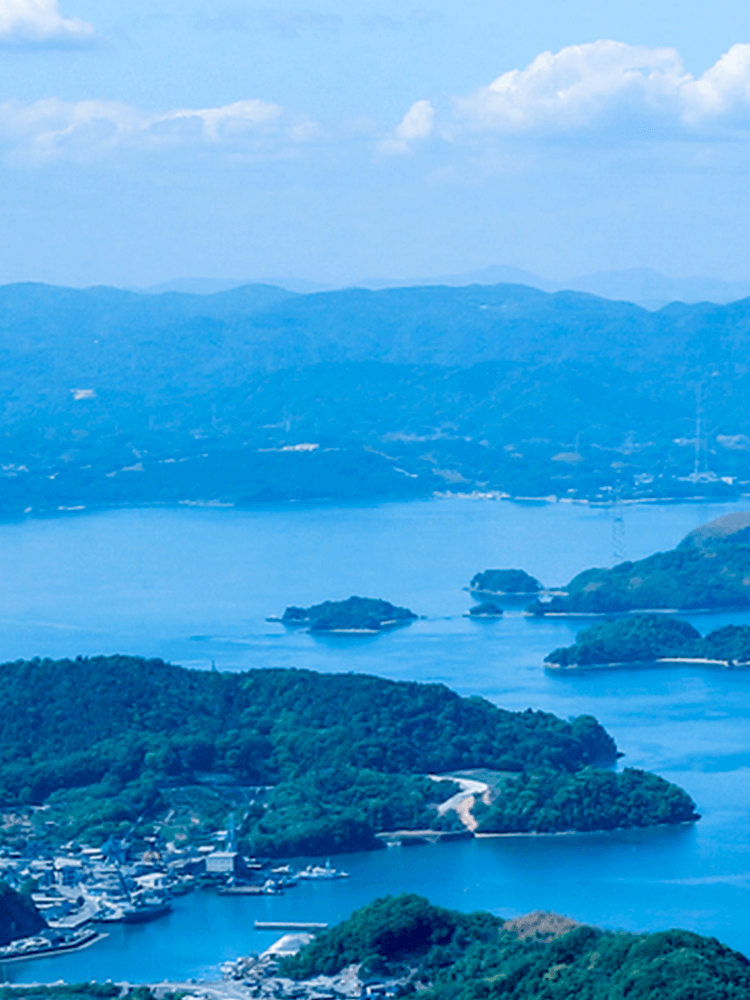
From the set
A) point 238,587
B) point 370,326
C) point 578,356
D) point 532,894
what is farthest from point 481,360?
point 532,894

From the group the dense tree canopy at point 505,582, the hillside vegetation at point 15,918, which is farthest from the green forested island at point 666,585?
the hillside vegetation at point 15,918

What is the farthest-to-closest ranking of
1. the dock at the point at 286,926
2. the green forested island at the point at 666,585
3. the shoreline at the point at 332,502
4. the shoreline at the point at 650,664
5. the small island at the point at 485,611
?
the shoreline at the point at 332,502
the green forested island at the point at 666,585
the small island at the point at 485,611
the shoreline at the point at 650,664
the dock at the point at 286,926

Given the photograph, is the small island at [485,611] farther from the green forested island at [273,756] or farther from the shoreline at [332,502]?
the shoreline at [332,502]

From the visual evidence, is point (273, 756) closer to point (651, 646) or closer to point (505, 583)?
point (651, 646)

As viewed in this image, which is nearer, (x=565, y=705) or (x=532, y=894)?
(x=532, y=894)

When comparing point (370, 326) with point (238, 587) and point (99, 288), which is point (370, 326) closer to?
point (99, 288)
